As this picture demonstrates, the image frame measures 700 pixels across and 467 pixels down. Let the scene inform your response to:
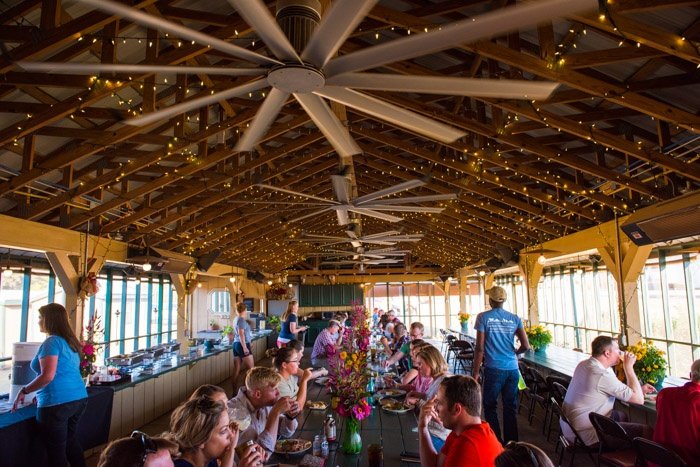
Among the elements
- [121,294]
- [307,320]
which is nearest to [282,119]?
[121,294]

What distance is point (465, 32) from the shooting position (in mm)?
1958

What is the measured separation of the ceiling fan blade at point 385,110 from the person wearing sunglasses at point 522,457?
1818 millimetres

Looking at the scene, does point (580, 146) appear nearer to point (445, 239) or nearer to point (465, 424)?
point (465, 424)

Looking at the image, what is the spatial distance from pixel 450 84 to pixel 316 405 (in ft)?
10.6

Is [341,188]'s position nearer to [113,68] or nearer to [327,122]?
[327,122]

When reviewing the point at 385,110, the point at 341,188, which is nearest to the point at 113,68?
the point at 385,110

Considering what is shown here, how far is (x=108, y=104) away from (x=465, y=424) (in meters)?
5.30

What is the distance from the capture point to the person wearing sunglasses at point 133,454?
1.58 meters

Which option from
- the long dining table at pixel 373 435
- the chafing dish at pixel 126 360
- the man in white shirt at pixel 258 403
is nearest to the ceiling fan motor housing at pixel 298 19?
the man in white shirt at pixel 258 403

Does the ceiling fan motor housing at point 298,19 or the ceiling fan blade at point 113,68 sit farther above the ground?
the ceiling fan motor housing at point 298,19

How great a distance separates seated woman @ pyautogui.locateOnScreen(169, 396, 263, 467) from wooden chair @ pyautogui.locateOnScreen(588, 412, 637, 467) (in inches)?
116

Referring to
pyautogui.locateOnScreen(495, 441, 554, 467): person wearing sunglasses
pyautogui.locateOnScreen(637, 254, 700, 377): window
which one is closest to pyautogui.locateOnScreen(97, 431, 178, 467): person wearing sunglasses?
pyautogui.locateOnScreen(495, 441, 554, 467): person wearing sunglasses

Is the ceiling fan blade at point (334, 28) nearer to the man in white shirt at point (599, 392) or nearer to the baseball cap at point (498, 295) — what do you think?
the baseball cap at point (498, 295)

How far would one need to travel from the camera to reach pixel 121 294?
1270 cm
